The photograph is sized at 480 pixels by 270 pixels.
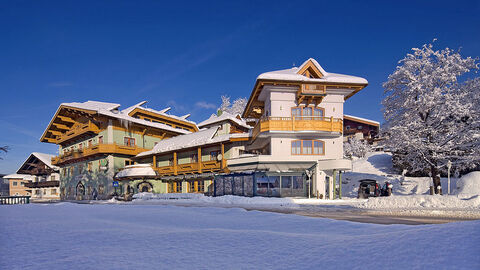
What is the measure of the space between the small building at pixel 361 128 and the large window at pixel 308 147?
34.6 m

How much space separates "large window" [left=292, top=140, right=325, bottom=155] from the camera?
27.0 m

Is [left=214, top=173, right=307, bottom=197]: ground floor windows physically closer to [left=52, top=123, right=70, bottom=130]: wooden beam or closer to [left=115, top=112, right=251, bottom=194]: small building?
[left=115, top=112, right=251, bottom=194]: small building

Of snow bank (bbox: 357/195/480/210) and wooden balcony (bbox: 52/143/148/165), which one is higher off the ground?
wooden balcony (bbox: 52/143/148/165)

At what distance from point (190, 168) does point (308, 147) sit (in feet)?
45.8

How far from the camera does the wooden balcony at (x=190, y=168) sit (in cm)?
3070

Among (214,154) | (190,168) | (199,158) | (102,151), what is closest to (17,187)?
(102,151)

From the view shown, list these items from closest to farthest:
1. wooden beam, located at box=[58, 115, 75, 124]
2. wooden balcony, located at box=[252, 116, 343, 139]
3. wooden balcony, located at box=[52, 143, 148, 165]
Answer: wooden balcony, located at box=[252, 116, 343, 139] < wooden balcony, located at box=[52, 143, 148, 165] < wooden beam, located at box=[58, 115, 75, 124]

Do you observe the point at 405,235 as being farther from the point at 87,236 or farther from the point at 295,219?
the point at 87,236

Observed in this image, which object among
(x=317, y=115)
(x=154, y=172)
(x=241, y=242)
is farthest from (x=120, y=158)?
(x=241, y=242)

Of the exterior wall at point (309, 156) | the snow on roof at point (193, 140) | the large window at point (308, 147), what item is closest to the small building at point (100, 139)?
the snow on roof at point (193, 140)

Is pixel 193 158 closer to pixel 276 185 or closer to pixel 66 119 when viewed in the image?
pixel 276 185

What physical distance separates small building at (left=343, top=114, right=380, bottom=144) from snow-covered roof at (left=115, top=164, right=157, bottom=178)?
41700mm

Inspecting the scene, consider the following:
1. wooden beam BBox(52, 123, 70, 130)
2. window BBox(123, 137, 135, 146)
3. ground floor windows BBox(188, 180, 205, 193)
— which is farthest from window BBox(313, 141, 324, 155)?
wooden beam BBox(52, 123, 70, 130)

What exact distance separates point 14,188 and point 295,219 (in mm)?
78536
